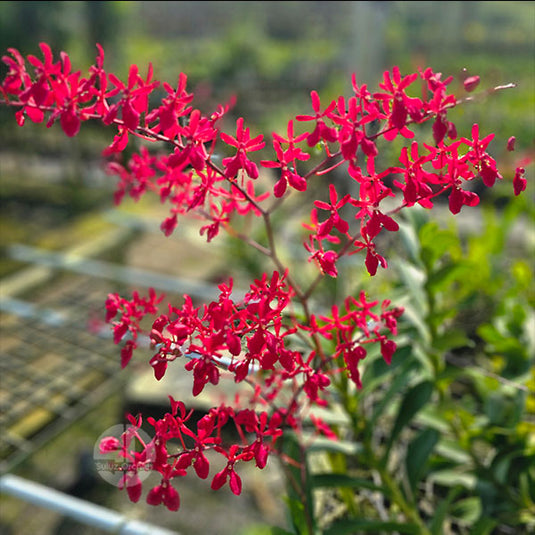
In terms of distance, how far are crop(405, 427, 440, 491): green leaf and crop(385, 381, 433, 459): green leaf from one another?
20 mm

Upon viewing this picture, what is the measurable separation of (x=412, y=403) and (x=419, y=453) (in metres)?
0.05

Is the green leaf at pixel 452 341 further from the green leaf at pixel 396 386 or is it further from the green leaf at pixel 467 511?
the green leaf at pixel 467 511

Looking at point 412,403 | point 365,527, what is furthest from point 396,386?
point 365,527

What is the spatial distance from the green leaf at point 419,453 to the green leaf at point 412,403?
2cm

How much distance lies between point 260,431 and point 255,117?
8.87ft

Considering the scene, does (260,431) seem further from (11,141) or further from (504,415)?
(11,141)

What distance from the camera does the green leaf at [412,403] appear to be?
0.59 metres

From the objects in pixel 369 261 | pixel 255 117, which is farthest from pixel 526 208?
pixel 255 117

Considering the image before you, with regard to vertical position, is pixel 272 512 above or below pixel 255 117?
below

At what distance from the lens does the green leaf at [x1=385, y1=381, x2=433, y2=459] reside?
59cm

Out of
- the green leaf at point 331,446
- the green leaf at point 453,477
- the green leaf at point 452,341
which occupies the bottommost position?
the green leaf at point 453,477

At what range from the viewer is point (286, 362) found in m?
0.33

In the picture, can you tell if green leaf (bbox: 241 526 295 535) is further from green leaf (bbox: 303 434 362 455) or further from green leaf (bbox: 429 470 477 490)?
green leaf (bbox: 429 470 477 490)

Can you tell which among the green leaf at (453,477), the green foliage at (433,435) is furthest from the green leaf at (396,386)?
the green leaf at (453,477)
